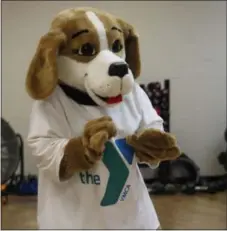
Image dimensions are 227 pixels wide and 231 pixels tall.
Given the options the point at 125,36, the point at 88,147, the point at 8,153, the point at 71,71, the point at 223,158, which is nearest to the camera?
the point at 88,147

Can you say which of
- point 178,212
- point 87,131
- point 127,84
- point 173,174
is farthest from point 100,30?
point 173,174

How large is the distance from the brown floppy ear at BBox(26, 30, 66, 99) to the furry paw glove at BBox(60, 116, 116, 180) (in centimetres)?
15

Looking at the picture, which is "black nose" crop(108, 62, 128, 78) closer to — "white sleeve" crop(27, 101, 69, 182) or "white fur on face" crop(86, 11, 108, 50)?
"white fur on face" crop(86, 11, 108, 50)

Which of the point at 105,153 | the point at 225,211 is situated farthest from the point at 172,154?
the point at 225,211

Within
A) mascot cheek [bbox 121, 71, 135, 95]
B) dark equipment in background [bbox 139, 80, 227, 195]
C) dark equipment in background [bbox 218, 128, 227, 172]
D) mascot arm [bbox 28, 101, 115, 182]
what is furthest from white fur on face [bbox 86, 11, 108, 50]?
dark equipment in background [bbox 218, 128, 227, 172]

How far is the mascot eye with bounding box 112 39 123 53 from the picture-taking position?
1313mm

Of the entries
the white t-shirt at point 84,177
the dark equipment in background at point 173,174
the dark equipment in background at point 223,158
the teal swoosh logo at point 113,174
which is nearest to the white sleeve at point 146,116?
the white t-shirt at point 84,177

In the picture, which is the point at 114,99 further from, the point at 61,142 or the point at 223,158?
the point at 223,158

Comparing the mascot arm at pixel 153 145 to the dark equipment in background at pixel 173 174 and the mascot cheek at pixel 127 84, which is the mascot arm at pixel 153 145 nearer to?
the mascot cheek at pixel 127 84

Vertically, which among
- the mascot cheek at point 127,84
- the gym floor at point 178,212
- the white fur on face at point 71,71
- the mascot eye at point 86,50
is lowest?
the gym floor at point 178,212

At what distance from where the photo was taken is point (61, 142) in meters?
1.24

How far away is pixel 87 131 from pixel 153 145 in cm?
19

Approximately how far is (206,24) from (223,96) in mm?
598

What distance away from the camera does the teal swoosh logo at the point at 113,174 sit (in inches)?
49.2
